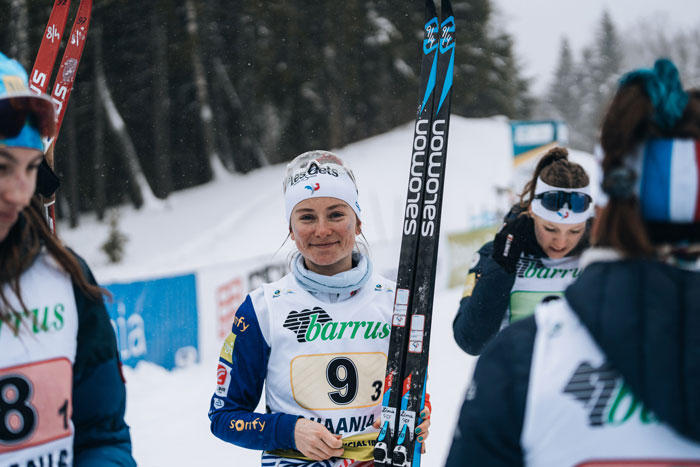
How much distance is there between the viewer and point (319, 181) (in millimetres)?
2371

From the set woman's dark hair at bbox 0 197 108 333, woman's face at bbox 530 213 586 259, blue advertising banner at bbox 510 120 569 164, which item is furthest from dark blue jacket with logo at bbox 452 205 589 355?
blue advertising banner at bbox 510 120 569 164

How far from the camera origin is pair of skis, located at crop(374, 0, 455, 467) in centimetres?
230

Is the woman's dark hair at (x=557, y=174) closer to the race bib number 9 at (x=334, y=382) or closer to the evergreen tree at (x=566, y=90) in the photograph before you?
the race bib number 9 at (x=334, y=382)

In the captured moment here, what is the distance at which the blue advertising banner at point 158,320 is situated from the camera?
23.0ft

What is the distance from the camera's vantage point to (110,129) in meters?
25.1

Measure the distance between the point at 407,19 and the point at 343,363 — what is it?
26570 mm

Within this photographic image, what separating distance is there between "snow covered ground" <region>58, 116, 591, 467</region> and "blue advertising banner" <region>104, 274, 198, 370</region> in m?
0.15

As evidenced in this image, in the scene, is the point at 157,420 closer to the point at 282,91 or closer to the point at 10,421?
the point at 10,421

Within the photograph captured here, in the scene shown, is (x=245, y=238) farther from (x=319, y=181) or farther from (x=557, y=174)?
(x=319, y=181)

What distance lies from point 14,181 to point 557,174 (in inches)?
98.6

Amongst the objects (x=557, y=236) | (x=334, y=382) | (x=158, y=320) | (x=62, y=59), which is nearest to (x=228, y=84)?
(x=158, y=320)

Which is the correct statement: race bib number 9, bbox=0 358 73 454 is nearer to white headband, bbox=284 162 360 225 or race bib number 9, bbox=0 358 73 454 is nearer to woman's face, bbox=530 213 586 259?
white headband, bbox=284 162 360 225

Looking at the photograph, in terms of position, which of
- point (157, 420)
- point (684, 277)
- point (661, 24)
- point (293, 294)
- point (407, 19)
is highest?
point (661, 24)

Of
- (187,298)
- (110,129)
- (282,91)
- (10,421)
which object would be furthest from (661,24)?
(10,421)
